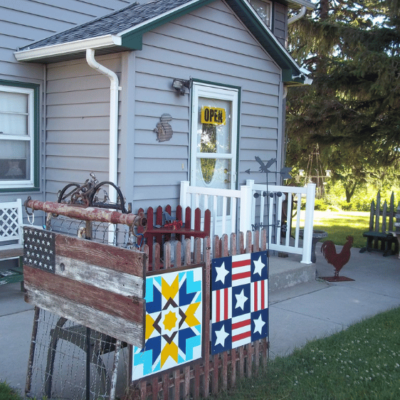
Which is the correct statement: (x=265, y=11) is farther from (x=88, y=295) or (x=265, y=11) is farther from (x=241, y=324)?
(x=88, y=295)

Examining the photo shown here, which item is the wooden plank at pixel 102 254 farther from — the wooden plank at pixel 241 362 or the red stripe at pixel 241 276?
the wooden plank at pixel 241 362

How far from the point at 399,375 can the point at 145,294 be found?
2.25 meters

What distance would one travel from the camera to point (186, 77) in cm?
666

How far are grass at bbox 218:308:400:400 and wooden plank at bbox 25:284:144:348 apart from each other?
114 cm

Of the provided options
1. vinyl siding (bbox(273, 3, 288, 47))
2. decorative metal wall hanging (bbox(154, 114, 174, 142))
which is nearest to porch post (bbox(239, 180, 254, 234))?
decorative metal wall hanging (bbox(154, 114, 174, 142))

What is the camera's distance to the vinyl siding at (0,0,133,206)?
6578 millimetres

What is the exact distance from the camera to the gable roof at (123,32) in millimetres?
5672

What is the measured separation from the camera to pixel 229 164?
7.54m

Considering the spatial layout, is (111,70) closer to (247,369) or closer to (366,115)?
(247,369)

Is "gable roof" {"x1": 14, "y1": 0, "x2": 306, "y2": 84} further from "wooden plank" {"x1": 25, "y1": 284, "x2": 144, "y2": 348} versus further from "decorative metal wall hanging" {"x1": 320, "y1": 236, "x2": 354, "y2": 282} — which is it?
"wooden plank" {"x1": 25, "y1": 284, "x2": 144, "y2": 348}

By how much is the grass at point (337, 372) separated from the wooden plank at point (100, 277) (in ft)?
4.30

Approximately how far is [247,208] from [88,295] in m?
3.43

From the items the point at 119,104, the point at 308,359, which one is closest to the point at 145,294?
the point at 308,359

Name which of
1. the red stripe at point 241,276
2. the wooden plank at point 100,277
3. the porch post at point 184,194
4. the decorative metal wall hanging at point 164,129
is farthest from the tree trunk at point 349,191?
the wooden plank at point 100,277
